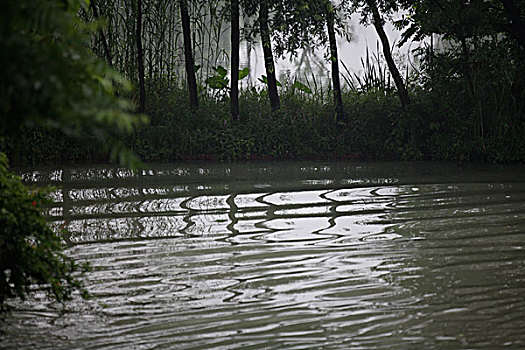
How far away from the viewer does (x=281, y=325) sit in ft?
9.02

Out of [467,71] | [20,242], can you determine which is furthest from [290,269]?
[467,71]

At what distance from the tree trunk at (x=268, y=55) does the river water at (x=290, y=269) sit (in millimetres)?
3600

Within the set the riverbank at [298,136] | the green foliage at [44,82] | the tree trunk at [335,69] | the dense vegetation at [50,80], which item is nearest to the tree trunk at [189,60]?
the riverbank at [298,136]

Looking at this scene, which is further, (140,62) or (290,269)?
(140,62)

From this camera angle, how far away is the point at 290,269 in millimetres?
3592

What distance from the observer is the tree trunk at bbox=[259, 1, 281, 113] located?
9.58 metres

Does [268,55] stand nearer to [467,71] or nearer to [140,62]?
[140,62]

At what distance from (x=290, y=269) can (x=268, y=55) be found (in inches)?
275

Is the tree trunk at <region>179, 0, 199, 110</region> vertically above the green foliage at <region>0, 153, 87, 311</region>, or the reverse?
the tree trunk at <region>179, 0, 199, 110</region>

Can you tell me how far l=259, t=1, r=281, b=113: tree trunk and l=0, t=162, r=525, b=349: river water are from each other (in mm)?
3600

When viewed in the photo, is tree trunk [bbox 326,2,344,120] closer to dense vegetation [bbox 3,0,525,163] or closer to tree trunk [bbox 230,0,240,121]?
dense vegetation [bbox 3,0,525,163]

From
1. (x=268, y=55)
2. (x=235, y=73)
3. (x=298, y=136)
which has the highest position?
(x=268, y=55)

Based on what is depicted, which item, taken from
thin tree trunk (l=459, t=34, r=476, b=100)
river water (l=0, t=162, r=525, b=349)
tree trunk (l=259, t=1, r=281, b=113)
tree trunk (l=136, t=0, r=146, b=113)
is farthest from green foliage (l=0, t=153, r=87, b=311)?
thin tree trunk (l=459, t=34, r=476, b=100)

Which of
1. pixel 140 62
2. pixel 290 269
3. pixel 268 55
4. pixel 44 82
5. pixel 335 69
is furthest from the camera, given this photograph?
pixel 335 69
